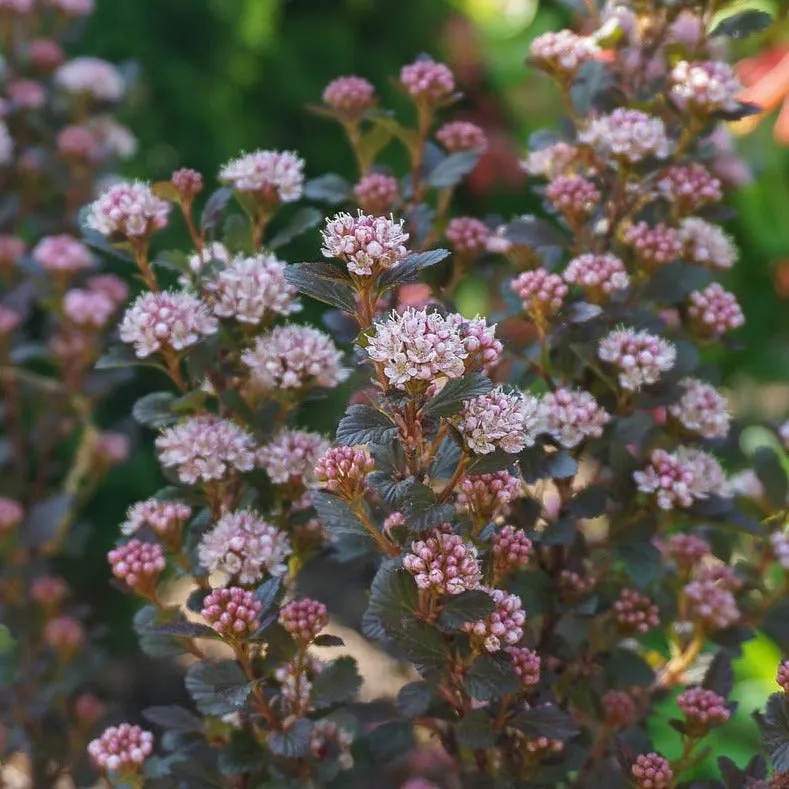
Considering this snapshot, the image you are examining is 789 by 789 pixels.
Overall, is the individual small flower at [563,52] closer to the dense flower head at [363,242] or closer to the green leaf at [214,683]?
the dense flower head at [363,242]

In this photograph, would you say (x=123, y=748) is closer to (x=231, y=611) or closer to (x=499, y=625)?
(x=231, y=611)

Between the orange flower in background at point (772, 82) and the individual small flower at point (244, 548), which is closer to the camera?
the individual small flower at point (244, 548)

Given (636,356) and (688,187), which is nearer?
(636,356)

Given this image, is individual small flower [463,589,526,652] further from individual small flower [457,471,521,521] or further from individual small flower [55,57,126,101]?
individual small flower [55,57,126,101]

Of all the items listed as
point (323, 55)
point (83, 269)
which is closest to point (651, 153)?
point (83, 269)

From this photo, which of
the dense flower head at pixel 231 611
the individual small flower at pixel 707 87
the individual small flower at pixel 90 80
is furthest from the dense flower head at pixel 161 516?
the individual small flower at pixel 90 80

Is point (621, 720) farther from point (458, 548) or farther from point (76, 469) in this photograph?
point (76, 469)

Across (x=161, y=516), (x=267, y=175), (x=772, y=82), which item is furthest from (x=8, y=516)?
(x=772, y=82)
